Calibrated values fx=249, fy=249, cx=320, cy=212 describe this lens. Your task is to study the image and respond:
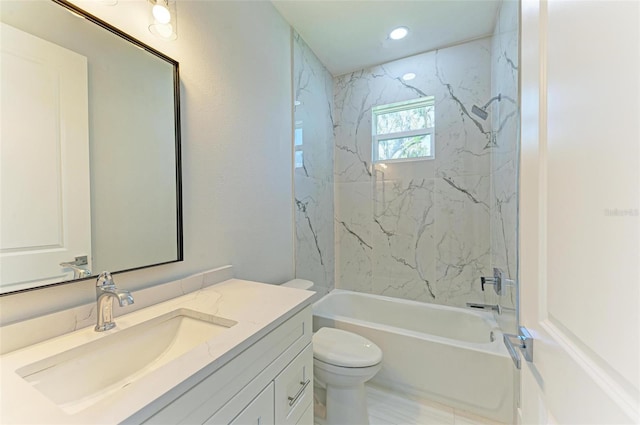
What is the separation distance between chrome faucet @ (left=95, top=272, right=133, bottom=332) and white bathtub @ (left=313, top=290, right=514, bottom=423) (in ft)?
4.63

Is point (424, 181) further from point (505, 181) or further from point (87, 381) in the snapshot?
point (87, 381)

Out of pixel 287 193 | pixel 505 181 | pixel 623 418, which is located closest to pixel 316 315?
pixel 287 193

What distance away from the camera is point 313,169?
2.33 meters

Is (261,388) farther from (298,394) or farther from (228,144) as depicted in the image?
(228,144)

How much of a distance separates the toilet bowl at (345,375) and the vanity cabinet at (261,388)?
1.11 ft

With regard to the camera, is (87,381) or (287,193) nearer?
(87,381)

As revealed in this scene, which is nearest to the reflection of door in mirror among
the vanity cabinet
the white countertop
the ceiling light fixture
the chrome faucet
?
the chrome faucet

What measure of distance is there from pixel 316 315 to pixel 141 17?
2002 millimetres

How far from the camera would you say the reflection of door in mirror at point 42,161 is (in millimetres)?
692

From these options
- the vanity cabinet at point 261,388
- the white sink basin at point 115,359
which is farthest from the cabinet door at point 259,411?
the white sink basin at point 115,359

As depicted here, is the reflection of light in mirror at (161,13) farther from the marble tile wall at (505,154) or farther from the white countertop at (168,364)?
the marble tile wall at (505,154)

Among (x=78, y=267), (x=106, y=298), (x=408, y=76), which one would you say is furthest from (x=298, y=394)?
(x=408, y=76)

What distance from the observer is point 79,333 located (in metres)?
0.76

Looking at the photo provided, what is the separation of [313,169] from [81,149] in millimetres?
1674
